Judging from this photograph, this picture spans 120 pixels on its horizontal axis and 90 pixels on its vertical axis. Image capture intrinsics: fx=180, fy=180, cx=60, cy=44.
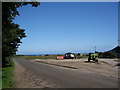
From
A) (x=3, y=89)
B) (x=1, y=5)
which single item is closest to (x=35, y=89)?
(x=3, y=89)

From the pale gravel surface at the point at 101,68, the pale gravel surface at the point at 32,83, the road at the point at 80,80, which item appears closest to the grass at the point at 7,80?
the pale gravel surface at the point at 32,83

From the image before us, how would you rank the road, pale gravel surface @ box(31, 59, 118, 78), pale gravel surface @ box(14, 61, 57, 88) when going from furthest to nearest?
1. pale gravel surface @ box(31, 59, 118, 78)
2. pale gravel surface @ box(14, 61, 57, 88)
3. the road

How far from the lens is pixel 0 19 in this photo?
1298 centimetres

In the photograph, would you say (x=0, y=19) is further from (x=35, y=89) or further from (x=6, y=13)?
(x=35, y=89)

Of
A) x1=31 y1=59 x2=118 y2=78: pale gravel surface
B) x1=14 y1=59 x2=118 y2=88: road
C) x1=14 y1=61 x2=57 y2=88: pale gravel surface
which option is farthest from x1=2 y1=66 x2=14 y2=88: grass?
x1=31 y1=59 x2=118 y2=78: pale gravel surface

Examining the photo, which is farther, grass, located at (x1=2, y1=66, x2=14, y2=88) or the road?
grass, located at (x1=2, y1=66, x2=14, y2=88)

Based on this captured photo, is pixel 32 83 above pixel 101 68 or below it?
above

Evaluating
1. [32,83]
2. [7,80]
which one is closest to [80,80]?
[32,83]

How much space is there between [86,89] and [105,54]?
209 ft

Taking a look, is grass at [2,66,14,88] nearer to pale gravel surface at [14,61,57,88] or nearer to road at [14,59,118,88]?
pale gravel surface at [14,61,57,88]

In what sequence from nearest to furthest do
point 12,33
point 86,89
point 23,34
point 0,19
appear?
point 86,89 < point 0,19 < point 12,33 < point 23,34

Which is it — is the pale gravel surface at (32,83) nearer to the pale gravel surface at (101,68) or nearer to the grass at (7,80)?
the grass at (7,80)

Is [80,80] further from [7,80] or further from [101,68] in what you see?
[101,68]

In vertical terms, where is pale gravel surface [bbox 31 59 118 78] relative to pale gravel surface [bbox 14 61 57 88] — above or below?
below
